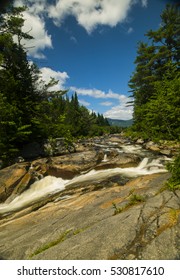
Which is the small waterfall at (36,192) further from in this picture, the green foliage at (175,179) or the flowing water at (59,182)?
the green foliage at (175,179)

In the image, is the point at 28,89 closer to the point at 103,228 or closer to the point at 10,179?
the point at 10,179

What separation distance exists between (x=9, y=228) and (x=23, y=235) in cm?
175

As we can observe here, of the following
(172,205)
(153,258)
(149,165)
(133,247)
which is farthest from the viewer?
(149,165)

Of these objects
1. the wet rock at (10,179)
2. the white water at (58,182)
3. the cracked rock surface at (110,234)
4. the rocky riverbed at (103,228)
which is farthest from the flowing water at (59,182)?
the cracked rock surface at (110,234)

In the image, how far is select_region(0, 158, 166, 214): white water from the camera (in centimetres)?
1124

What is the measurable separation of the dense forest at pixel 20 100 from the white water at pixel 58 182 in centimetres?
473

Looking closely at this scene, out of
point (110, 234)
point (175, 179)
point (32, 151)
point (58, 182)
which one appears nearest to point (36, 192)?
point (58, 182)

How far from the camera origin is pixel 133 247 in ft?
11.5

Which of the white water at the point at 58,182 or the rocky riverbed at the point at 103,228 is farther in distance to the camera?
the white water at the point at 58,182

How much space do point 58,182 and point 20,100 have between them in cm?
983

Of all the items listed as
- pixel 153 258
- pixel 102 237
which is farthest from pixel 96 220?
pixel 153 258

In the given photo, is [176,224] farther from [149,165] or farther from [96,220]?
[149,165]

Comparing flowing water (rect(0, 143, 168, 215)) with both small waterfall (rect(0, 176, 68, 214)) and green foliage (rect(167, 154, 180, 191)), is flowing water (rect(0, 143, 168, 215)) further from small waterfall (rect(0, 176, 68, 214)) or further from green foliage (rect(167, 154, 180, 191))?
green foliage (rect(167, 154, 180, 191))

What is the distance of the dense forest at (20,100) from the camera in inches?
631
